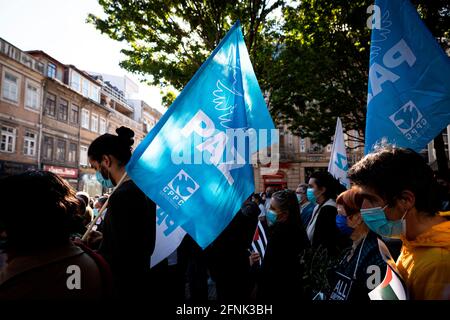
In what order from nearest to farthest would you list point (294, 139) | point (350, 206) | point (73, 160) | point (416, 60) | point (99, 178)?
point (350, 206), point (99, 178), point (416, 60), point (73, 160), point (294, 139)

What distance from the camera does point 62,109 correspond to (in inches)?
1088

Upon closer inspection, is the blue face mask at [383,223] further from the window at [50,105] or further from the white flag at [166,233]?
the window at [50,105]

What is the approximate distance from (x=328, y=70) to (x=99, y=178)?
966 centimetres

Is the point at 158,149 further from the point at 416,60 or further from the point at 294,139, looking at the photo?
the point at 294,139

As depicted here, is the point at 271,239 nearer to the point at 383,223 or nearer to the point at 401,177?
the point at 383,223

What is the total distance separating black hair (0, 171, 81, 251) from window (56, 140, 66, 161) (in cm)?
2892

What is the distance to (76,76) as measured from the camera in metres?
30.0

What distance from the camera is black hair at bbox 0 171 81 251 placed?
138cm

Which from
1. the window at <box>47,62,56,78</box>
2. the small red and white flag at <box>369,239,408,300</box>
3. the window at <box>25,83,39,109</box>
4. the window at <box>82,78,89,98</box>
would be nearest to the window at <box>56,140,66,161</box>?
the window at <box>25,83,39,109</box>

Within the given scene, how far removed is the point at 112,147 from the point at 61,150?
93.6 ft

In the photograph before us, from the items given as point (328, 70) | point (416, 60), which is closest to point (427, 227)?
point (416, 60)

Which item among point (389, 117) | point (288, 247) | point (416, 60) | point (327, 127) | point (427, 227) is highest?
point (327, 127)

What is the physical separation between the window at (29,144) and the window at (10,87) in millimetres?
2877

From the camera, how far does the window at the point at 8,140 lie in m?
21.3
